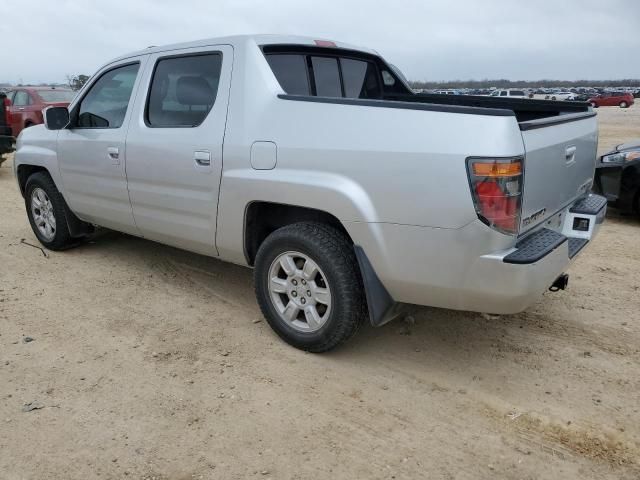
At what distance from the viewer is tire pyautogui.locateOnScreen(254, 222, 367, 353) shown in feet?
10.3

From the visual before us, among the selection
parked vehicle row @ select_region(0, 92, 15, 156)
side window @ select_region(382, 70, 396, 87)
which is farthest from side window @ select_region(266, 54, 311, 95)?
parked vehicle row @ select_region(0, 92, 15, 156)

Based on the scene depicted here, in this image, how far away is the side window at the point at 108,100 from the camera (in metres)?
4.39

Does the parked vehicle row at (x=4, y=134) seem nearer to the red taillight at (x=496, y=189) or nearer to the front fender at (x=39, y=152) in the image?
the front fender at (x=39, y=152)

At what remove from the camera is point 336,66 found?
414 centimetres

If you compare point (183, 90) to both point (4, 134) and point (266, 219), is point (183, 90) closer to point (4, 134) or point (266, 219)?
point (266, 219)

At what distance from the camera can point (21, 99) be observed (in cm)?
1302

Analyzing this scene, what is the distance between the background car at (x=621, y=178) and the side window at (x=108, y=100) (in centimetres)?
539

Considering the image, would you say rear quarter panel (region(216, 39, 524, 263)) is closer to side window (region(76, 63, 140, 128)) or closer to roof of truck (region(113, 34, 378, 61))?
roof of truck (region(113, 34, 378, 61))

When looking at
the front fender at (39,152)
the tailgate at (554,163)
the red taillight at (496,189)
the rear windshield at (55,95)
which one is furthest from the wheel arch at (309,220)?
the rear windshield at (55,95)

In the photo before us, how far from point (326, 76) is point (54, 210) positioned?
302cm

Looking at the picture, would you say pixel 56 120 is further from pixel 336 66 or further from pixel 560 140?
pixel 560 140

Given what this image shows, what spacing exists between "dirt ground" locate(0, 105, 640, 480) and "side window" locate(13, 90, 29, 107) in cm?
999

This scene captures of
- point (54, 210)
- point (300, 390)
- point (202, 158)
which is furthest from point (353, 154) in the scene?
point (54, 210)

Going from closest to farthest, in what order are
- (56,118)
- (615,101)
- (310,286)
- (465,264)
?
(465,264)
(310,286)
(56,118)
(615,101)
